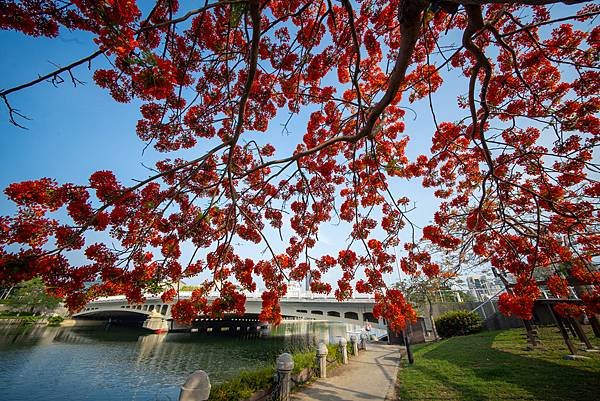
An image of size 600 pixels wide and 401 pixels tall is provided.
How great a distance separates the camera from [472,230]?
18.0ft

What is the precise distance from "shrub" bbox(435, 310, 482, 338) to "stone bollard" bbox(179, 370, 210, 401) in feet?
52.6

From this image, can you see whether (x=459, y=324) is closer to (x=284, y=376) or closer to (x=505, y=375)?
(x=505, y=375)

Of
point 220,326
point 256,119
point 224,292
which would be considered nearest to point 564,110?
point 256,119

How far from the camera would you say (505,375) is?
19.2 ft

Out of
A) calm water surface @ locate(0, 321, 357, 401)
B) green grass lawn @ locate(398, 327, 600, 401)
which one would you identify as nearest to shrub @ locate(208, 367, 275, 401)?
green grass lawn @ locate(398, 327, 600, 401)

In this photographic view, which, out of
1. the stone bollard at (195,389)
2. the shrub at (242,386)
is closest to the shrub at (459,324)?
the shrub at (242,386)

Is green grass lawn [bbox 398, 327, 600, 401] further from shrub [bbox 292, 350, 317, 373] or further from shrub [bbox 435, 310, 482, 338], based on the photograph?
shrub [bbox 435, 310, 482, 338]

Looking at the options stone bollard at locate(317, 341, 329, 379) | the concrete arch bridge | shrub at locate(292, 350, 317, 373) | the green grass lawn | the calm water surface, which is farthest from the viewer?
the concrete arch bridge

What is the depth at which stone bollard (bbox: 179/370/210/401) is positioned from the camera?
3.17 metres

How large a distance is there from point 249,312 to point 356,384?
2316 cm

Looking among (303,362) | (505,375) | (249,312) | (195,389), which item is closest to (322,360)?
(303,362)

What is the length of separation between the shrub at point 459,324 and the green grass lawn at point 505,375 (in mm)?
5420

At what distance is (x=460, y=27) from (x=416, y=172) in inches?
120

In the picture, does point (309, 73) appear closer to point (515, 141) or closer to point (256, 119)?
point (256, 119)
